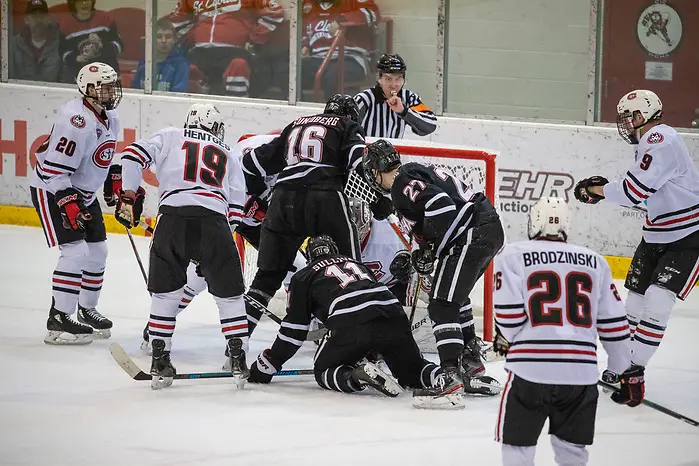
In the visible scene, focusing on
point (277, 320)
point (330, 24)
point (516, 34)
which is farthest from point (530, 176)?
point (277, 320)

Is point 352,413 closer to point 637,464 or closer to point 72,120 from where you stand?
point 637,464

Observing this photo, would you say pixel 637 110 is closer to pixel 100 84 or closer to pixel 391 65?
pixel 391 65

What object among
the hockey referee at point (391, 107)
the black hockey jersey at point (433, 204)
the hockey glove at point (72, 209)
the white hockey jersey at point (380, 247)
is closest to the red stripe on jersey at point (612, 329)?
the black hockey jersey at point (433, 204)

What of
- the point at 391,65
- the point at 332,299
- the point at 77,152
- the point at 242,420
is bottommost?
the point at 242,420

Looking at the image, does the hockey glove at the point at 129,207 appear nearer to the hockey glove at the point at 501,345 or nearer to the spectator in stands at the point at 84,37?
the hockey glove at the point at 501,345

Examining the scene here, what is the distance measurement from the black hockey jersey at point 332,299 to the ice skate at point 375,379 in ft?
0.66

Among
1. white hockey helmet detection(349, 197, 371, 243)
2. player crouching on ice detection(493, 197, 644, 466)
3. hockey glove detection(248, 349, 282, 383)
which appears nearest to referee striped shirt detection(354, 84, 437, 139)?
white hockey helmet detection(349, 197, 371, 243)

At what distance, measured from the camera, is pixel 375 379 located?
5176 millimetres

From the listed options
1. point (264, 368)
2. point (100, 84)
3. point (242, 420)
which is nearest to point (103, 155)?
point (100, 84)

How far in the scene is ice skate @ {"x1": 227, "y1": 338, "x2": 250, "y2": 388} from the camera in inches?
210

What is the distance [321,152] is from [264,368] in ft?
3.37

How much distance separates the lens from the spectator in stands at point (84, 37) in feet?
31.7

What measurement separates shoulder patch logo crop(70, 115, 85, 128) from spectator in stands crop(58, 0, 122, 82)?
362 cm

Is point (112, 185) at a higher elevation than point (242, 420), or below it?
higher
